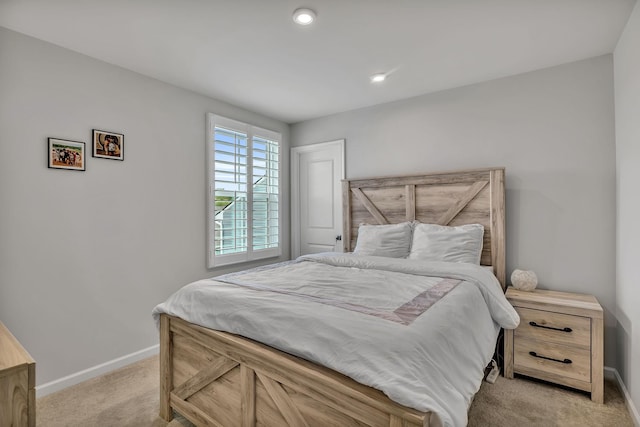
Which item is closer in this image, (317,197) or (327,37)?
(327,37)

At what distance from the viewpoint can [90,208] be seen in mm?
2504

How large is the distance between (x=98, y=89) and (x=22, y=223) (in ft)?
3.85

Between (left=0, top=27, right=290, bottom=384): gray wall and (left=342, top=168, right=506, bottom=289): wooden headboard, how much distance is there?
1.72m

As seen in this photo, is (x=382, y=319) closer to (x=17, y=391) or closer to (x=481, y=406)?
(x=481, y=406)

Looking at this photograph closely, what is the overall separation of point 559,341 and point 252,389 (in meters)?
2.20

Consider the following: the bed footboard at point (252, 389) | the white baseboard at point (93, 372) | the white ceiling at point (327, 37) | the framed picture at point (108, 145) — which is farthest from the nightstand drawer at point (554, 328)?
the framed picture at point (108, 145)

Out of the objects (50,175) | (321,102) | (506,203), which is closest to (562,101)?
(506,203)

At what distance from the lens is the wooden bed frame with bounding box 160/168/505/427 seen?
3.84ft

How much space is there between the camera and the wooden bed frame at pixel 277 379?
1.17 m

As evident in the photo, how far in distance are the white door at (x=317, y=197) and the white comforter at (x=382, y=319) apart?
1.65 meters

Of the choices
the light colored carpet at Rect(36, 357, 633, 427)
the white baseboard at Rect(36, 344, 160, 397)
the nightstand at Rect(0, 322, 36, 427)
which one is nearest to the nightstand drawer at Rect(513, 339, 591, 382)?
the light colored carpet at Rect(36, 357, 633, 427)

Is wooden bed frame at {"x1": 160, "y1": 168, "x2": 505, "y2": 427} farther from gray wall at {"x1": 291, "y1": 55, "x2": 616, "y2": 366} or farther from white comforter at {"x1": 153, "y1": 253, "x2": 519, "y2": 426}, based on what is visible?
gray wall at {"x1": 291, "y1": 55, "x2": 616, "y2": 366}

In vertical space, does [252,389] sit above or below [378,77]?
below

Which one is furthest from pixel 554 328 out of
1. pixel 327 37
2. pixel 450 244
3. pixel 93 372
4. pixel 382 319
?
pixel 93 372
